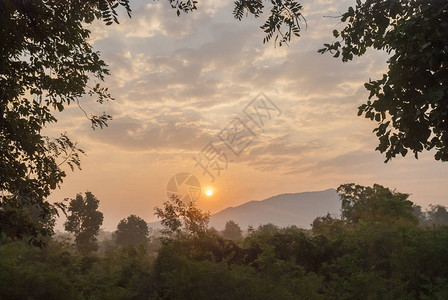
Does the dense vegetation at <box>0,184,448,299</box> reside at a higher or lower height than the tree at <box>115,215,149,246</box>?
lower

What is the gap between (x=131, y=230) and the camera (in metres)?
66.2

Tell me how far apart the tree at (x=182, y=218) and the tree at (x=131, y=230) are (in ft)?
156

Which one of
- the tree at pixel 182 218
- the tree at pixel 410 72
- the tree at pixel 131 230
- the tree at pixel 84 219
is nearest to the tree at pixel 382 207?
the tree at pixel 182 218

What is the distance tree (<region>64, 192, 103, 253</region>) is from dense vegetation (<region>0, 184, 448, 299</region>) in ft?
99.6

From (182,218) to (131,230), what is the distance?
1933 inches

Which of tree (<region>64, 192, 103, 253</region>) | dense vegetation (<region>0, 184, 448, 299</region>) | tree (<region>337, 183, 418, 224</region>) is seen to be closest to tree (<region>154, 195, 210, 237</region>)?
dense vegetation (<region>0, 184, 448, 299</region>)

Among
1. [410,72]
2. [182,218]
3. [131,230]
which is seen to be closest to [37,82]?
[410,72]

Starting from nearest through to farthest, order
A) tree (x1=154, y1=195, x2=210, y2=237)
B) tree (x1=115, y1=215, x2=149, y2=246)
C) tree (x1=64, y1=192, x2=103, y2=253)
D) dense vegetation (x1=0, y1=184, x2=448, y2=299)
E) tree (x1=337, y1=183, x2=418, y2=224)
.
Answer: dense vegetation (x1=0, y1=184, x2=448, y2=299) → tree (x1=154, y1=195, x2=210, y2=237) → tree (x1=337, y1=183, x2=418, y2=224) → tree (x1=64, y1=192, x2=103, y2=253) → tree (x1=115, y1=215, x2=149, y2=246)

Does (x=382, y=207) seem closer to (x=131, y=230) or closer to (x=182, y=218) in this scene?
(x=182, y=218)

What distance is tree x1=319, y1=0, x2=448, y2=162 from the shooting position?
5531 mm

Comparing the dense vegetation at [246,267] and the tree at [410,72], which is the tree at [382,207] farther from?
the tree at [410,72]

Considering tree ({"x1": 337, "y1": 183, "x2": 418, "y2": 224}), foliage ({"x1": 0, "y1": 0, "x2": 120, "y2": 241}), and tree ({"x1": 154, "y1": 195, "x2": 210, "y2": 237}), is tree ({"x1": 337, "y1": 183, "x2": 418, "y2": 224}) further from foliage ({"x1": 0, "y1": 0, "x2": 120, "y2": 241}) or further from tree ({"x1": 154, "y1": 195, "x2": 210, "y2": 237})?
foliage ({"x1": 0, "y1": 0, "x2": 120, "y2": 241})

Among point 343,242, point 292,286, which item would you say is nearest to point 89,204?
point 343,242

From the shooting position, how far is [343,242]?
710 inches
